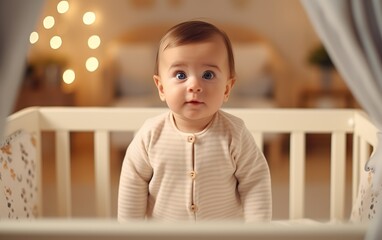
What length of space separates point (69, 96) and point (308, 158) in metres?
1.72

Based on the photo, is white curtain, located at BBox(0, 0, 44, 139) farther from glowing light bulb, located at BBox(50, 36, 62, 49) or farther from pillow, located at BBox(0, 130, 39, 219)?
glowing light bulb, located at BBox(50, 36, 62, 49)

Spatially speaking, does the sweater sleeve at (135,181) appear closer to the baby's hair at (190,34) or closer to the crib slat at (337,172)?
the baby's hair at (190,34)

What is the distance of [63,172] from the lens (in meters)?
2.03

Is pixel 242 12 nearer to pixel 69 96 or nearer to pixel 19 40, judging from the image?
pixel 69 96

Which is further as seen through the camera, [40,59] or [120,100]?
[40,59]

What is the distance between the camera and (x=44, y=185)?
347cm

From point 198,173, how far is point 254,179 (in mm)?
130

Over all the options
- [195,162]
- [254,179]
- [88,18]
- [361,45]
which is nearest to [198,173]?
[195,162]

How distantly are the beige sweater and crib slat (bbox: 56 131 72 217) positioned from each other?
23.7 inches

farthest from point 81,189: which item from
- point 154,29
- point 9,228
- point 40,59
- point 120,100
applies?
point 9,228

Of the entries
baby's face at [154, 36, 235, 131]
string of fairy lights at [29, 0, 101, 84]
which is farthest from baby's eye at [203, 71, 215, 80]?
string of fairy lights at [29, 0, 101, 84]

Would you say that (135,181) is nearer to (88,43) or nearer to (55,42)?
(55,42)

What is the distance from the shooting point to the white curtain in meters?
0.96

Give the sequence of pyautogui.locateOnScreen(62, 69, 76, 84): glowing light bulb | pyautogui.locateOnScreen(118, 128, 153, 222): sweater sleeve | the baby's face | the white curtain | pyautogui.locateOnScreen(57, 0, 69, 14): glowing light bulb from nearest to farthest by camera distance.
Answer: the white curtain, the baby's face, pyautogui.locateOnScreen(118, 128, 153, 222): sweater sleeve, pyautogui.locateOnScreen(57, 0, 69, 14): glowing light bulb, pyautogui.locateOnScreen(62, 69, 76, 84): glowing light bulb
